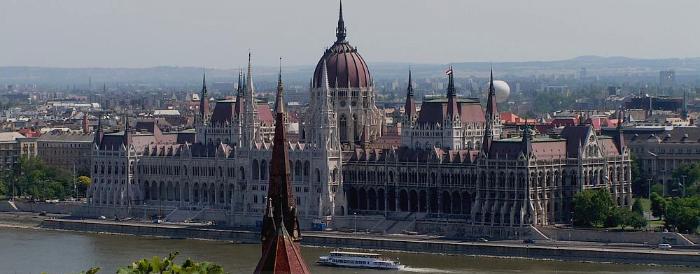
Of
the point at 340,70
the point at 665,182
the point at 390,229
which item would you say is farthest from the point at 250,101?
the point at 665,182

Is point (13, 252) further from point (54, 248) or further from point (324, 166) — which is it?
point (324, 166)

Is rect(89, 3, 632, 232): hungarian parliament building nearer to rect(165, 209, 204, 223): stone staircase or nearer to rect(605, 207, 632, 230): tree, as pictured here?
rect(165, 209, 204, 223): stone staircase

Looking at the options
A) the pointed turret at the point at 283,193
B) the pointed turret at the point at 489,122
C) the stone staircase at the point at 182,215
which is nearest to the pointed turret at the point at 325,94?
the pointed turret at the point at 489,122

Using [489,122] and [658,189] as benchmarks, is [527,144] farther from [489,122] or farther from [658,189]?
[658,189]

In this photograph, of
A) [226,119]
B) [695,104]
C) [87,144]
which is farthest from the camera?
[695,104]

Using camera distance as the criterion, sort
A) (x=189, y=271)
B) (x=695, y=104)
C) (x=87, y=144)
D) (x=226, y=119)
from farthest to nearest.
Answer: (x=695, y=104) < (x=87, y=144) < (x=226, y=119) < (x=189, y=271)

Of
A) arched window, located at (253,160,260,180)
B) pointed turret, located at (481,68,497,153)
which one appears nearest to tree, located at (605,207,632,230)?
pointed turret, located at (481,68,497,153)
